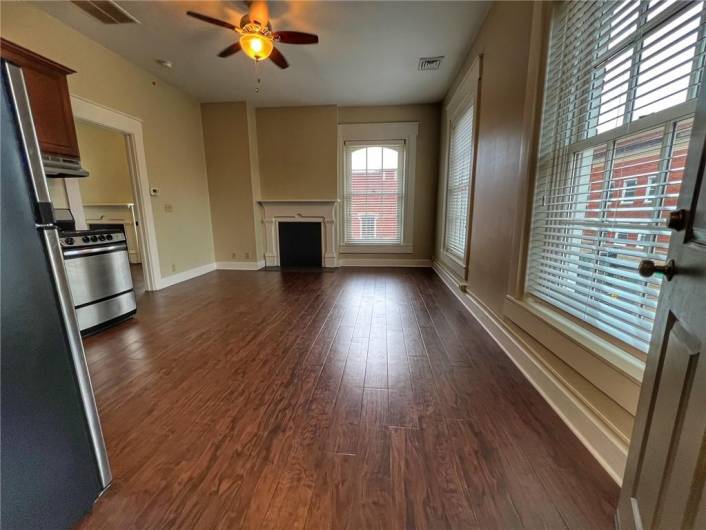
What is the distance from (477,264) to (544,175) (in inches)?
47.8

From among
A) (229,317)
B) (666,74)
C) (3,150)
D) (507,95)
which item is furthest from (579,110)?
(229,317)

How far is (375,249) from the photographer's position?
17.9 feet

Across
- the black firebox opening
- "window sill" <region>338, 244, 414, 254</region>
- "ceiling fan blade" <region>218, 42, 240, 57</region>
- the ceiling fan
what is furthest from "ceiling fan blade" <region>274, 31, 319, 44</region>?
"window sill" <region>338, 244, 414, 254</region>

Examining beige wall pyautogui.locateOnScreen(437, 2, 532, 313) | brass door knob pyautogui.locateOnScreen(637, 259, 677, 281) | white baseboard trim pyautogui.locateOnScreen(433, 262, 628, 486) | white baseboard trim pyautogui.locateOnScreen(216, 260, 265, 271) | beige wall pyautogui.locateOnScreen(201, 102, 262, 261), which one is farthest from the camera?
white baseboard trim pyautogui.locateOnScreen(216, 260, 265, 271)

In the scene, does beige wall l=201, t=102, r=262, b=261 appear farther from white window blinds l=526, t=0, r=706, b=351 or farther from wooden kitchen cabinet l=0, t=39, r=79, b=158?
white window blinds l=526, t=0, r=706, b=351

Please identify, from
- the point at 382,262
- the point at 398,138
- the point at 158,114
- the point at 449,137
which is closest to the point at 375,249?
the point at 382,262

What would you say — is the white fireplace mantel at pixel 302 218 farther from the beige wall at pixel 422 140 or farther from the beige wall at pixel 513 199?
the beige wall at pixel 513 199

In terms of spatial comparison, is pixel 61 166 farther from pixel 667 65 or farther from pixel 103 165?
pixel 667 65

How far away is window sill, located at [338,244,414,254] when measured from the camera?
5.41m

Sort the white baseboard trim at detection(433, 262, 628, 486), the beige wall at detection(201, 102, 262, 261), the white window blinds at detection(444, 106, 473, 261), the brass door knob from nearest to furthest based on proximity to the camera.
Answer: the brass door knob, the white baseboard trim at detection(433, 262, 628, 486), the white window blinds at detection(444, 106, 473, 261), the beige wall at detection(201, 102, 262, 261)

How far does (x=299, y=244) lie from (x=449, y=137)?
314 cm

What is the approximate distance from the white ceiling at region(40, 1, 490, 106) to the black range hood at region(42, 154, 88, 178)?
4.48ft

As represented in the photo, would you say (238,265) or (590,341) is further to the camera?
(238,265)

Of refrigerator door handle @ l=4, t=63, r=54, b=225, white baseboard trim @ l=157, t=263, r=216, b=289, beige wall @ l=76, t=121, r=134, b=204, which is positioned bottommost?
white baseboard trim @ l=157, t=263, r=216, b=289
